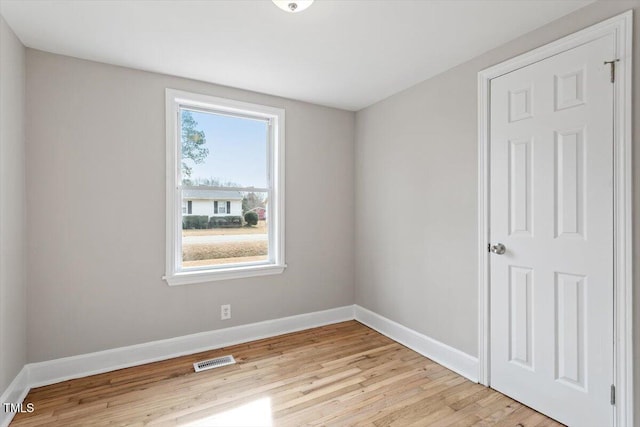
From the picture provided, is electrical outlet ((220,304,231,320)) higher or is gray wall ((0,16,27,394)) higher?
gray wall ((0,16,27,394))

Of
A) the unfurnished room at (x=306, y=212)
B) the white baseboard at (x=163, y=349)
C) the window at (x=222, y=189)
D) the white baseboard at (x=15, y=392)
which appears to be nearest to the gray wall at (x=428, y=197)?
the unfurnished room at (x=306, y=212)

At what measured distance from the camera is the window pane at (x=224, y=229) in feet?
9.61

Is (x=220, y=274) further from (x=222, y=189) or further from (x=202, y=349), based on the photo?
(x=222, y=189)

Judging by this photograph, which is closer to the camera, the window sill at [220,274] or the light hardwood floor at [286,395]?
the light hardwood floor at [286,395]

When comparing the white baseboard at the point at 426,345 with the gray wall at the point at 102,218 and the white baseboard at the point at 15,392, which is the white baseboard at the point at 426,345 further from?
the white baseboard at the point at 15,392

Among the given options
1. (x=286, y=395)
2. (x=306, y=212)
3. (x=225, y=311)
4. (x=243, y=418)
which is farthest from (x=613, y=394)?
(x=225, y=311)

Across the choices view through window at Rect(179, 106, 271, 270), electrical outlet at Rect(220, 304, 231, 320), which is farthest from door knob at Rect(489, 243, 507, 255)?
electrical outlet at Rect(220, 304, 231, 320)

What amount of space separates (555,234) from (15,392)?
3.58 meters

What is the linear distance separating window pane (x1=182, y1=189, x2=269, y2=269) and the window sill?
0.35 feet

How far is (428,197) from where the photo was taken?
2.80 metres

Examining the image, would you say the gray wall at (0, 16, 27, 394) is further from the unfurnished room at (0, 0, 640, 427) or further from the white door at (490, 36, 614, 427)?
the white door at (490, 36, 614, 427)

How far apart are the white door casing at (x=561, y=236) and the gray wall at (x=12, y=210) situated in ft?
10.4

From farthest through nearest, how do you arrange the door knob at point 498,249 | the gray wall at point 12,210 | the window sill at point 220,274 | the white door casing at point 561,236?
the window sill at point 220,274 < the door knob at point 498,249 < the gray wall at point 12,210 < the white door casing at point 561,236

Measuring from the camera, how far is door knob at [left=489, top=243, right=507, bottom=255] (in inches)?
87.4
